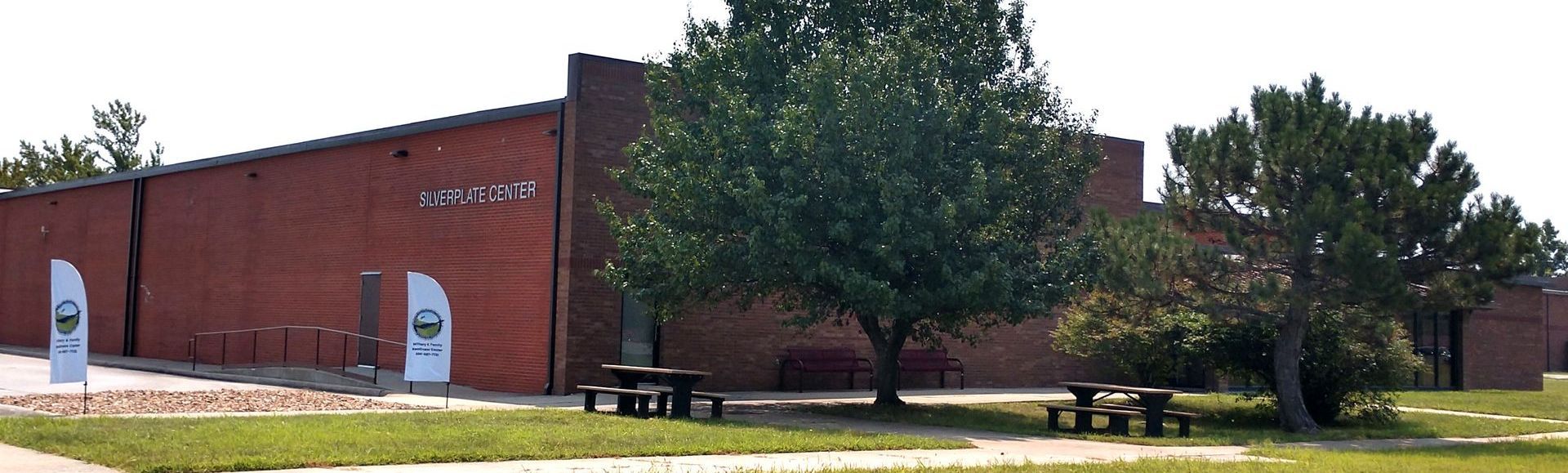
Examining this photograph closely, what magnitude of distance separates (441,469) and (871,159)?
9.11 meters

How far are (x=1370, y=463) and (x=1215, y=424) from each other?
6601mm

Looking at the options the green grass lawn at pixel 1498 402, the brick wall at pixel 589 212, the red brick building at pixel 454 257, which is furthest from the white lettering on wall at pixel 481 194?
the green grass lawn at pixel 1498 402

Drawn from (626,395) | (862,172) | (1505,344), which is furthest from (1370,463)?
(1505,344)

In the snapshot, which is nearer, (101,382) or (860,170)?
(860,170)

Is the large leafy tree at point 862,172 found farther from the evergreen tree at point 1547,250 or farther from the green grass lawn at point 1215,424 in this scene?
the evergreen tree at point 1547,250

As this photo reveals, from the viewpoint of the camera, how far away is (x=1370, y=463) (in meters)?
14.3

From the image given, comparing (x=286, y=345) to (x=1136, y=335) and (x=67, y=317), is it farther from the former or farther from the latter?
(x=1136, y=335)

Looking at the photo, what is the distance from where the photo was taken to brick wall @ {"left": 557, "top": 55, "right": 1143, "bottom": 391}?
23250 millimetres

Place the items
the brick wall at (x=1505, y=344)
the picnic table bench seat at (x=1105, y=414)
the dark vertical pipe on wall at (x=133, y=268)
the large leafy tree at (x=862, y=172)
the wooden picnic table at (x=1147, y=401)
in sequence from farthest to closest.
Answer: the brick wall at (x=1505, y=344) → the dark vertical pipe on wall at (x=133, y=268) → the large leafy tree at (x=862, y=172) → the picnic table bench seat at (x=1105, y=414) → the wooden picnic table at (x=1147, y=401)

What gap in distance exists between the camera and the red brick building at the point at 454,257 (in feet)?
77.2

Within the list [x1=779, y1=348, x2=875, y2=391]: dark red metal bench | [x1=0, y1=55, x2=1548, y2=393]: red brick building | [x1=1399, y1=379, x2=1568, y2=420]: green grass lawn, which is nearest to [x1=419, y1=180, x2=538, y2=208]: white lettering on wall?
[x1=0, y1=55, x2=1548, y2=393]: red brick building

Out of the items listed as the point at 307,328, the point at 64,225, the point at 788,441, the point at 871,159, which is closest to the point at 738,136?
the point at 871,159

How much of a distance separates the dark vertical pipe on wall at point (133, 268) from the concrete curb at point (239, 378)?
39.8 inches

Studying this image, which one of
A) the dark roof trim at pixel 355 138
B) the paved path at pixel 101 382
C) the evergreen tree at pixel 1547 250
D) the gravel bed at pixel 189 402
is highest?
the dark roof trim at pixel 355 138
